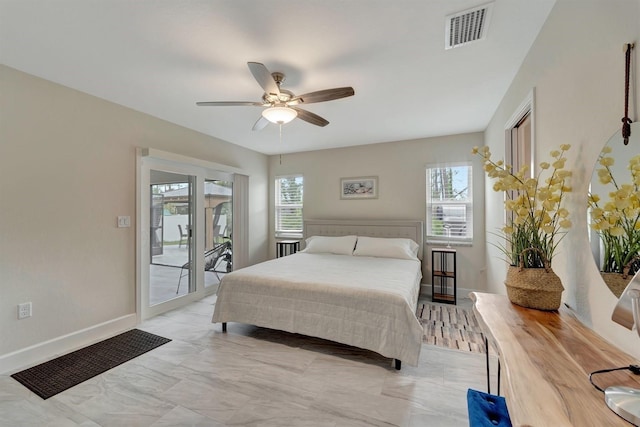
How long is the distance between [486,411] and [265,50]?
2529 millimetres

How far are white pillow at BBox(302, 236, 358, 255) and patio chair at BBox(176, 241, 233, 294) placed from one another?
142 cm

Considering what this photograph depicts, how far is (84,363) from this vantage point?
92.4 inches

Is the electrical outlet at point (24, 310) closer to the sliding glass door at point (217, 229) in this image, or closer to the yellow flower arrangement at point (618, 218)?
the sliding glass door at point (217, 229)

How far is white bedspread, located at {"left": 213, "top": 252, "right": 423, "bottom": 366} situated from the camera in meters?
2.21

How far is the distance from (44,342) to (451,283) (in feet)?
16.5

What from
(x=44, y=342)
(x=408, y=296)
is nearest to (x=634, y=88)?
(x=408, y=296)

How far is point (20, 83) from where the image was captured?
2.31 m

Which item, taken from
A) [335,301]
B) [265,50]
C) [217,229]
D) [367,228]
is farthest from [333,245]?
[265,50]

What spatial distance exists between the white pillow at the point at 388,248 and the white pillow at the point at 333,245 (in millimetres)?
135

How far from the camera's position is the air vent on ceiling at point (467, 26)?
163 centimetres

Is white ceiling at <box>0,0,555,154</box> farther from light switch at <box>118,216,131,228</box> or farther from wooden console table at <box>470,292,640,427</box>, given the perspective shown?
wooden console table at <box>470,292,640,427</box>

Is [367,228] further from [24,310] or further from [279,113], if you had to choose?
[24,310]

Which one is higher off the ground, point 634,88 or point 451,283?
point 634,88

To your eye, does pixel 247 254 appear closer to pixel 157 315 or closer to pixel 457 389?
pixel 157 315
